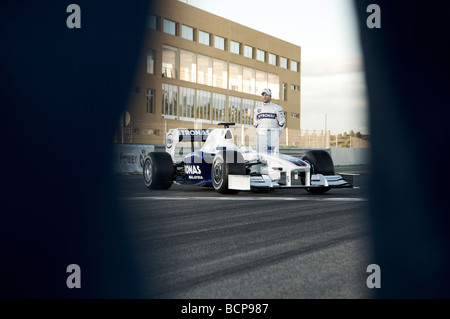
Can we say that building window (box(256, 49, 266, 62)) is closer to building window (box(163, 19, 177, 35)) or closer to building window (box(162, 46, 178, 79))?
building window (box(162, 46, 178, 79))

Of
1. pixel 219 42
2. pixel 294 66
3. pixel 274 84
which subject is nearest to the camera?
pixel 219 42

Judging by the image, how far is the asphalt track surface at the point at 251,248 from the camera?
11.3 feet

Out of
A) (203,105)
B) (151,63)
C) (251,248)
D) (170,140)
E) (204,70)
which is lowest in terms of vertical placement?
(251,248)

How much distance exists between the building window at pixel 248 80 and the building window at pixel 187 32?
8624 mm

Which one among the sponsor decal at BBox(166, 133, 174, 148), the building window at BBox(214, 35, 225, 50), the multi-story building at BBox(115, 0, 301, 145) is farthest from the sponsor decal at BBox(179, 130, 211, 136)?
the building window at BBox(214, 35, 225, 50)

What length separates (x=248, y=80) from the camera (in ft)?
163

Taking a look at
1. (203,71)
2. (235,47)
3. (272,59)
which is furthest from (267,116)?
(272,59)

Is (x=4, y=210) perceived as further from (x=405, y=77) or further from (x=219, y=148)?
(x=219, y=148)

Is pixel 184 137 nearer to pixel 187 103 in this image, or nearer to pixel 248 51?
pixel 187 103

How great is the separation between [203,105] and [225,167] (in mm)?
35029

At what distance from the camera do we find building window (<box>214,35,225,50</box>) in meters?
44.2

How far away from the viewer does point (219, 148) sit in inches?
412
